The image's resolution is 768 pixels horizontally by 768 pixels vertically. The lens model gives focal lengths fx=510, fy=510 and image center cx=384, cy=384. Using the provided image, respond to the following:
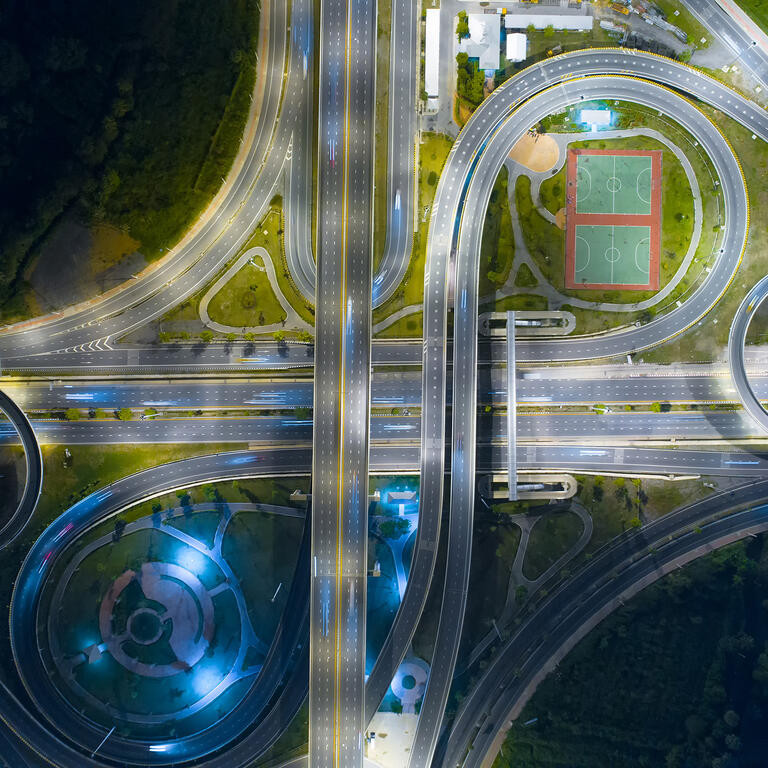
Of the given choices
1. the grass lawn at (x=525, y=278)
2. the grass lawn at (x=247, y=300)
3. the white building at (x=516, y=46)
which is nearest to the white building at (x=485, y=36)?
the white building at (x=516, y=46)

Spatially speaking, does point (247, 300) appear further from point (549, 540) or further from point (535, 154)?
point (549, 540)

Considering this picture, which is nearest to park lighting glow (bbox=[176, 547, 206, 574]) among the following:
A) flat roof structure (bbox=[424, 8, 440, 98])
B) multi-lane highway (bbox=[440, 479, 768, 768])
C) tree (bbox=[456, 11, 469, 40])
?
multi-lane highway (bbox=[440, 479, 768, 768])

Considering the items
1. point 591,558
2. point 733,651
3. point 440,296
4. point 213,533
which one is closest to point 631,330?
point 440,296

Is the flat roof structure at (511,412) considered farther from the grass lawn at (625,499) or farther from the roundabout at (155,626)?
the roundabout at (155,626)

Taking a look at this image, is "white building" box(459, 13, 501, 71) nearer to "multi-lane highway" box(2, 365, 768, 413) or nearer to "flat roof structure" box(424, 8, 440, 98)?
"flat roof structure" box(424, 8, 440, 98)

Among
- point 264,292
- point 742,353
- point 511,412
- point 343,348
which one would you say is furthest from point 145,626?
point 742,353

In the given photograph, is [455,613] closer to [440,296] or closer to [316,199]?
[440,296]
